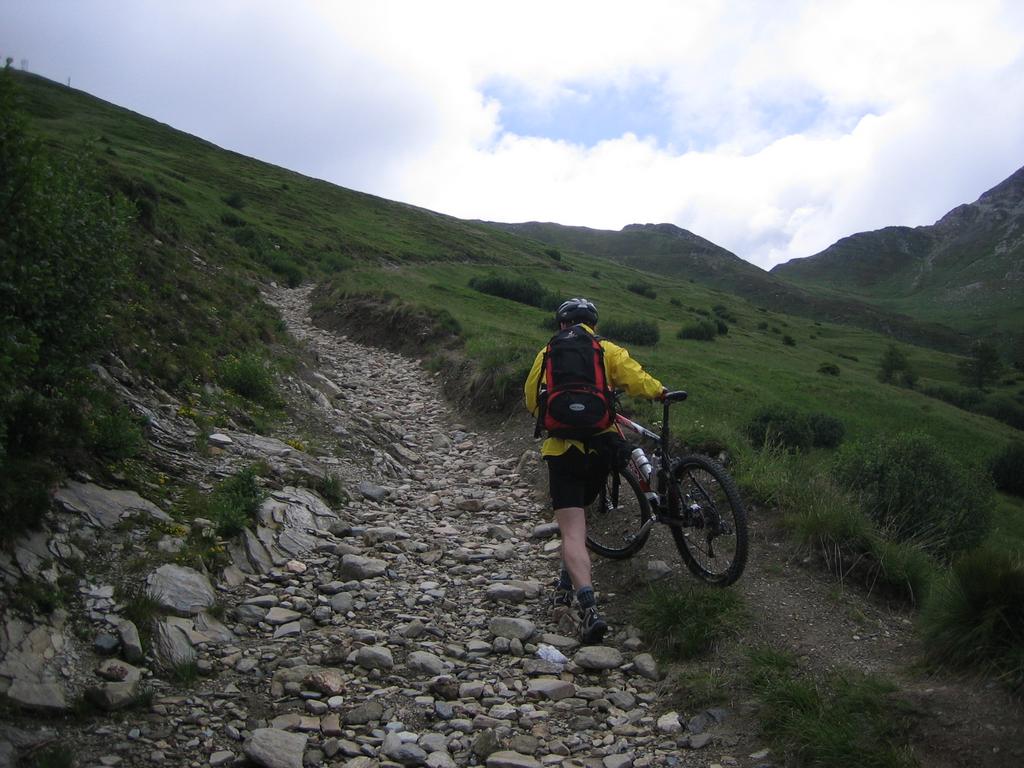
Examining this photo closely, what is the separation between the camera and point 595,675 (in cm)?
530

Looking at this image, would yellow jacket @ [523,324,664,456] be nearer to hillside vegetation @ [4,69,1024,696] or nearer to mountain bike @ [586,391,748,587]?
mountain bike @ [586,391,748,587]

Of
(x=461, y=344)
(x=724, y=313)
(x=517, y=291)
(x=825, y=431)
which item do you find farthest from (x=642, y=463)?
(x=724, y=313)

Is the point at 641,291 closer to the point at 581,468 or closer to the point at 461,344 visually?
the point at 461,344

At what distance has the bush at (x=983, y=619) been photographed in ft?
13.5

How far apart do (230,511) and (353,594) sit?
1477 millimetres

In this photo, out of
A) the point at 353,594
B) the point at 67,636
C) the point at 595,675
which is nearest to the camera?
the point at 67,636

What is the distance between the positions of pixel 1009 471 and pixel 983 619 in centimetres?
2677

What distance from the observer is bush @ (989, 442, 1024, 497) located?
83.3 ft

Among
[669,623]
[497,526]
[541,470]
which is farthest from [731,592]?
[541,470]

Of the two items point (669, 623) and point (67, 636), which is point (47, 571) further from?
point (669, 623)

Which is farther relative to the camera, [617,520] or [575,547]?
[617,520]

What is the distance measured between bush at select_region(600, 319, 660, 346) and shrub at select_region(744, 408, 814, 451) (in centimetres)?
1466

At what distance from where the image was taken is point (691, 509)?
6188 mm

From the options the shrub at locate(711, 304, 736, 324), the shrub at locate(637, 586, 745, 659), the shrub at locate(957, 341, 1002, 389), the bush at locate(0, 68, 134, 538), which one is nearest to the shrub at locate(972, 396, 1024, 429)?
the shrub at locate(957, 341, 1002, 389)
